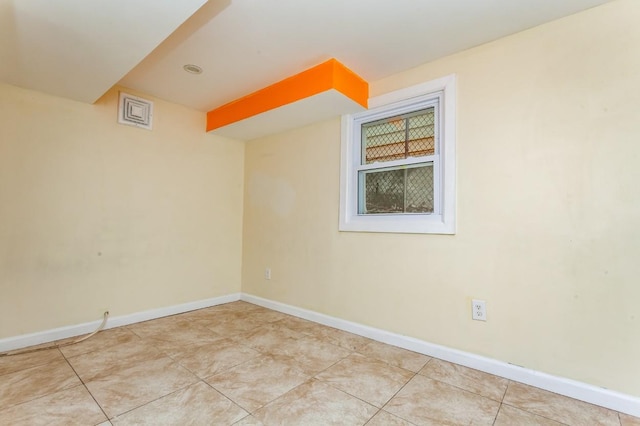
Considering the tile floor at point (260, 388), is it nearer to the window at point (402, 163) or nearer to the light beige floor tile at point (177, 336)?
the light beige floor tile at point (177, 336)

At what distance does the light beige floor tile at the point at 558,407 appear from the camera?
143cm

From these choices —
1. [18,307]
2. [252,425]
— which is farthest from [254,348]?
[18,307]

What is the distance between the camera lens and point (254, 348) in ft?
7.18

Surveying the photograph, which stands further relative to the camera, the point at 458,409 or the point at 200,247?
the point at 200,247

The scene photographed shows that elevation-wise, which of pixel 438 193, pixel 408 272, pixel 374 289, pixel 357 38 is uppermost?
pixel 357 38

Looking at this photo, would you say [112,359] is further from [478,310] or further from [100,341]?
[478,310]

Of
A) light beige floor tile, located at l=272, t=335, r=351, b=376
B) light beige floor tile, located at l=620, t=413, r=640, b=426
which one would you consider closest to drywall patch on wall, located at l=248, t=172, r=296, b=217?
light beige floor tile, located at l=272, t=335, r=351, b=376

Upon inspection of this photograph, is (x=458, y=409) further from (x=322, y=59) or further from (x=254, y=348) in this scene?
(x=322, y=59)

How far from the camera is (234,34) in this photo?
6.30 ft

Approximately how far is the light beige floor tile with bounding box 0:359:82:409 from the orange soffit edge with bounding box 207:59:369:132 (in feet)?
7.71

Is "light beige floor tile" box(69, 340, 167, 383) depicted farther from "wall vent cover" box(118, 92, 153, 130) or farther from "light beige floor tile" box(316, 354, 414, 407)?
"wall vent cover" box(118, 92, 153, 130)

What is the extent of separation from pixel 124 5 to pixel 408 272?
234 cm

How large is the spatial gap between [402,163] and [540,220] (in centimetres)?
101

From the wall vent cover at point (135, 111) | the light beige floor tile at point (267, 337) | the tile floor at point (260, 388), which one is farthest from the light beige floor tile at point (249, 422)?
the wall vent cover at point (135, 111)
